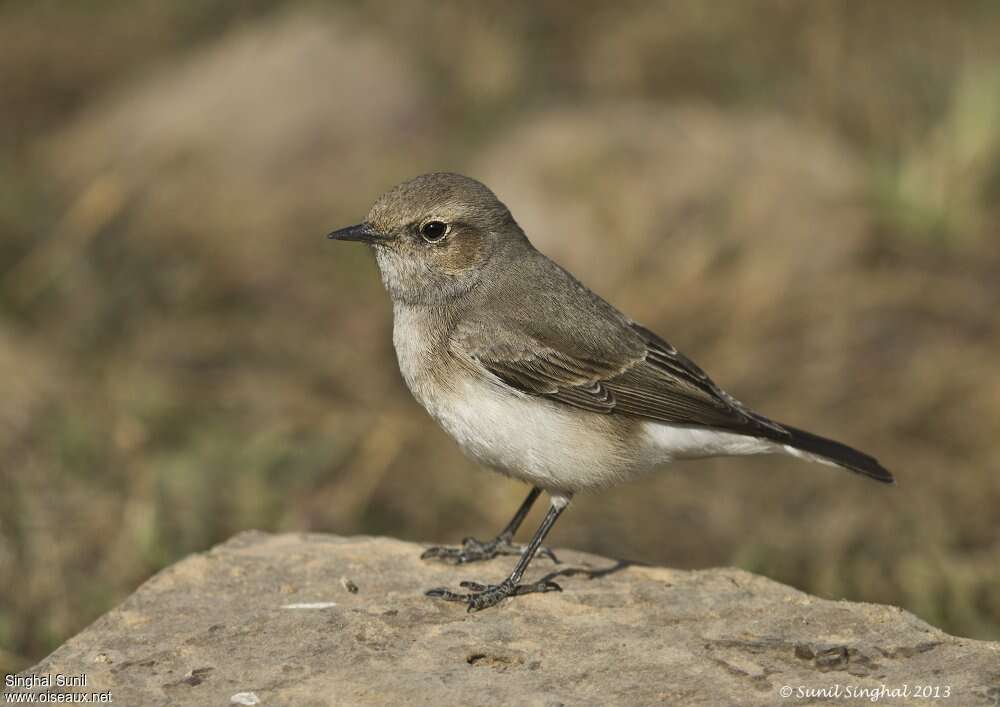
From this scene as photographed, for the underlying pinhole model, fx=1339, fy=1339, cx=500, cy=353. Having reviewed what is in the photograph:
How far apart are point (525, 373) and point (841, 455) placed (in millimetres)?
1428

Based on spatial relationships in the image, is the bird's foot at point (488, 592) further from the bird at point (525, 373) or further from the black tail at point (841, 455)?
the black tail at point (841, 455)

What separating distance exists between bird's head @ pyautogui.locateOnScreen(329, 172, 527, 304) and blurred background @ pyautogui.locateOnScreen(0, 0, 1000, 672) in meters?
2.09

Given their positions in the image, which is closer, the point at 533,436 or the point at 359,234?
the point at 533,436

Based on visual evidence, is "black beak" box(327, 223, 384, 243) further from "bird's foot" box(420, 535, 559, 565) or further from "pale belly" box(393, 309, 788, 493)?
"bird's foot" box(420, 535, 559, 565)

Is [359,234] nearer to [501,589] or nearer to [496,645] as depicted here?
[501,589]

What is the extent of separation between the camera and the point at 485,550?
20.2 ft

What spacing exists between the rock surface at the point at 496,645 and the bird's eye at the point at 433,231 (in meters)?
1.48

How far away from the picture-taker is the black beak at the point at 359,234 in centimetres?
589

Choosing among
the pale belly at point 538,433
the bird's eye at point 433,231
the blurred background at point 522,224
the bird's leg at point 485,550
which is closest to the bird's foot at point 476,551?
the bird's leg at point 485,550

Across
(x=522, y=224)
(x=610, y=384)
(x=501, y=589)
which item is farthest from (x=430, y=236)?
(x=522, y=224)

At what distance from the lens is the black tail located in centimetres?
582

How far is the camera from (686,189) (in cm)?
1095

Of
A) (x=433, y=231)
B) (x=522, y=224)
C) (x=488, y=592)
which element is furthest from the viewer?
(x=522, y=224)

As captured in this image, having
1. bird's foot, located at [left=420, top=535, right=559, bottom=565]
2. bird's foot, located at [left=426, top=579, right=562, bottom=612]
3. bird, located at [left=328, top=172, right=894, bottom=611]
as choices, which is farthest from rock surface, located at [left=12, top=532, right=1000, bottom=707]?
bird, located at [left=328, top=172, right=894, bottom=611]
